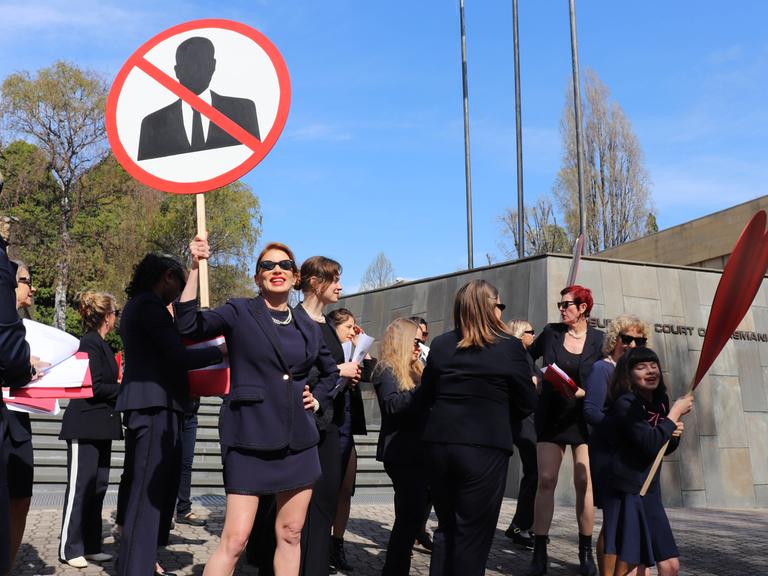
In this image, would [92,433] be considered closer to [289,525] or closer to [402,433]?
[402,433]

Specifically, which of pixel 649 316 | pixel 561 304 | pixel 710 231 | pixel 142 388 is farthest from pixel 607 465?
pixel 710 231

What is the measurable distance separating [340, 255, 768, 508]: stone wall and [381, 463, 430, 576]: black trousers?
568 cm

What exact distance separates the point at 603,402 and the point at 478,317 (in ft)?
4.73

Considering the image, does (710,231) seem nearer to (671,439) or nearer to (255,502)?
(671,439)

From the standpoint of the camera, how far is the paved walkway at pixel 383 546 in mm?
6086

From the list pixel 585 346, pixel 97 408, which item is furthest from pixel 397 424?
pixel 97 408

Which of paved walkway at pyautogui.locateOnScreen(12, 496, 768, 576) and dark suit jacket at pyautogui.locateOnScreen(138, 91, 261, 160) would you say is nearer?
dark suit jacket at pyautogui.locateOnScreen(138, 91, 261, 160)

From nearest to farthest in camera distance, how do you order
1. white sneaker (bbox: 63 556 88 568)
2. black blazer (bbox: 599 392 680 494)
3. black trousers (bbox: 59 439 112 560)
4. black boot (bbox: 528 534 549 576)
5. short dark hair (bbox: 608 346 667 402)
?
black blazer (bbox: 599 392 680 494)
short dark hair (bbox: 608 346 667 402)
white sneaker (bbox: 63 556 88 568)
black trousers (bbox: 59 439 112 560)
black boot (bbox: 528 534 549 576)

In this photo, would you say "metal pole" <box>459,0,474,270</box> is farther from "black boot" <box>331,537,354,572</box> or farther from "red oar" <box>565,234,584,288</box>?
"black boot" <box>331,537,354,572</box>

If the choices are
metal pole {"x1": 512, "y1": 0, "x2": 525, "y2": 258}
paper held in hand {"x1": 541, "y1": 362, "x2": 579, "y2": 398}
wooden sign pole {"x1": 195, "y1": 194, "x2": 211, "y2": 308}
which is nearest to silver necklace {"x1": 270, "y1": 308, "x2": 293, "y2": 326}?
wooden sign pole {"x1": 195, "y1": 194, "x2": 211, "y2": 308}

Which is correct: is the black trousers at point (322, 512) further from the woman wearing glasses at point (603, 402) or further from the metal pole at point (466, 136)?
the metal pole at point (466, 136)

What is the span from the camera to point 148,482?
4.80m

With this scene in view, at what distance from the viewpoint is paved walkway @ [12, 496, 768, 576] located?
240 inches

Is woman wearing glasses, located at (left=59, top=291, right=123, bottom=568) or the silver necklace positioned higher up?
the silver necklace
